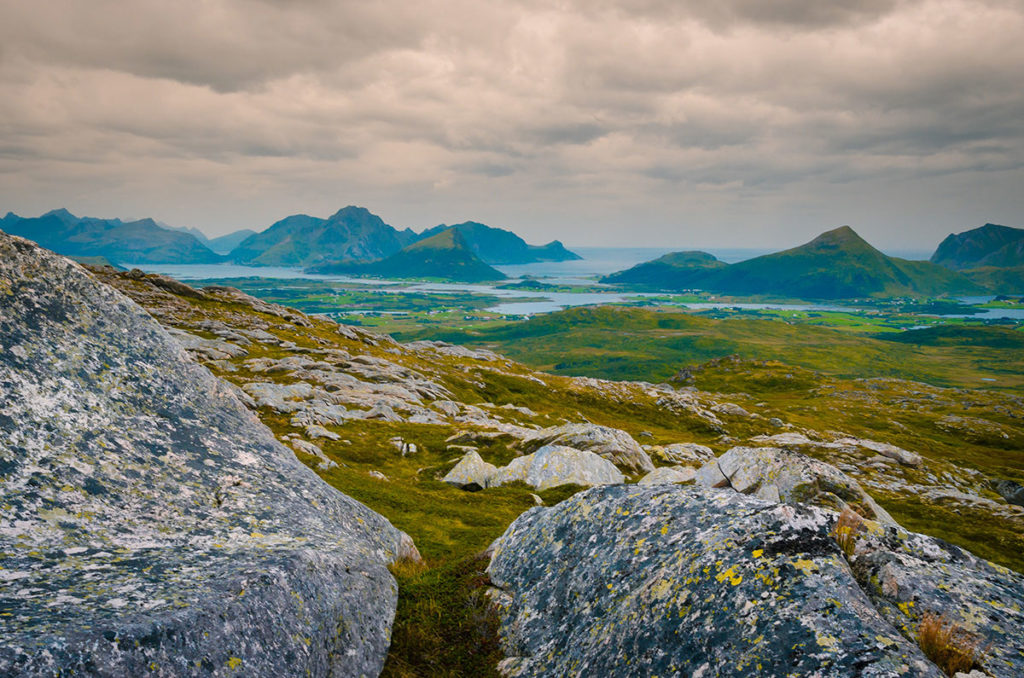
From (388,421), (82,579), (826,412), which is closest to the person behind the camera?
(82,579)

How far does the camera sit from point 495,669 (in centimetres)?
1126

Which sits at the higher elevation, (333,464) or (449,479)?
(333,464)

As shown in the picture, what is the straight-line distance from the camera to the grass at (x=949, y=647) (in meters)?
7.75

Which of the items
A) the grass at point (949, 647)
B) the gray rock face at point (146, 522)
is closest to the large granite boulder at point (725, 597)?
the grass at point (949, 647)

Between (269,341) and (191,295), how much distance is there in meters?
61.4

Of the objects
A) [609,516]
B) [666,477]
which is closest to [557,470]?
[666,477]

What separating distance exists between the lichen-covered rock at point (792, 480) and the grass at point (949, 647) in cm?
2038

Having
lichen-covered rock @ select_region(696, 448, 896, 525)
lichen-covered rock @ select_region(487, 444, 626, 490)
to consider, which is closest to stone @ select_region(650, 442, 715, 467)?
lichen-covered rock @ select_region(487, 444, 626, 490)

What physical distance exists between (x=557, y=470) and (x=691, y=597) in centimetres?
2967

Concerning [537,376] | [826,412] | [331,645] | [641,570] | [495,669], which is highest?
[641,570]

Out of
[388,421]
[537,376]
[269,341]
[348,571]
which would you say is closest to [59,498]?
[348,571]

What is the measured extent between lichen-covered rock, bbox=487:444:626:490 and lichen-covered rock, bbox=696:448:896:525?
7914 millimetres

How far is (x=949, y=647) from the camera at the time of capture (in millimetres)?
7926

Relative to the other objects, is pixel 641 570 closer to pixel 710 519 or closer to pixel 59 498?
pixel 710 519
